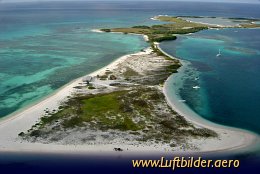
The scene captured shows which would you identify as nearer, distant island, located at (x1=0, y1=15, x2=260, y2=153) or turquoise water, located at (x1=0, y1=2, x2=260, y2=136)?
distant island, located at (x1=0, y1=15, x2=260, y2=153)

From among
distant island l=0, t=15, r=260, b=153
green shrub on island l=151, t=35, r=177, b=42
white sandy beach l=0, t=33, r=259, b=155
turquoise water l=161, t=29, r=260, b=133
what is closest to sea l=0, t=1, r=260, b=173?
turquoise water l=161, t=29, r=260, b=133

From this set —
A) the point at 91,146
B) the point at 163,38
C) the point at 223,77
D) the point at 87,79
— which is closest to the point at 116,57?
the point at 87,79

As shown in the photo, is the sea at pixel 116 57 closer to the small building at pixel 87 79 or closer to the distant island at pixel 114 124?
the distant island at pixel 114 124

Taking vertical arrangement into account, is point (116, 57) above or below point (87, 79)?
above

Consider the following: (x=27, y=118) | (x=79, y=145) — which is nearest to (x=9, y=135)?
(x=27, y=118)

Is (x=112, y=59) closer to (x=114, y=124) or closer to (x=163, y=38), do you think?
(x=163, y=38)

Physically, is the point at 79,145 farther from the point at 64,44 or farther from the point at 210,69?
the point at 64,44

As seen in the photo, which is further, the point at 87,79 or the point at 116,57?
the point at 116,57

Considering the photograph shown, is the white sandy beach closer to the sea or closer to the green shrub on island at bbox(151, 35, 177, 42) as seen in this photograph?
the sea
